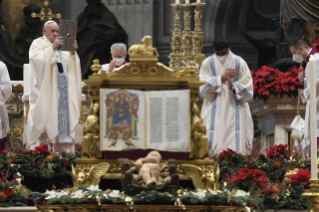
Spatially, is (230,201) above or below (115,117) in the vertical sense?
below

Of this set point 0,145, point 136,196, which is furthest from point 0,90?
point 136,196

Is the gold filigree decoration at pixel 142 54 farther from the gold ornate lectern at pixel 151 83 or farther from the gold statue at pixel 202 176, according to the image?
the gold statue at pixel 202 176

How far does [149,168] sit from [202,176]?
59 cm

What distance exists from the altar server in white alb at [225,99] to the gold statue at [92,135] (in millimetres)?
4402

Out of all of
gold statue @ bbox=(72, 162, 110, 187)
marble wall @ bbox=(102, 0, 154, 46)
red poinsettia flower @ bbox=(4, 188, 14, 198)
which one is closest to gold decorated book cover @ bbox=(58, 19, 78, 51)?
red poinsettia flower @ bbox=(4, 188, 14, 198)

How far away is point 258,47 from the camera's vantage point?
19.8 meters

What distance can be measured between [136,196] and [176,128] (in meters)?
0.81

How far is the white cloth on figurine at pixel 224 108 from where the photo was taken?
1120cm

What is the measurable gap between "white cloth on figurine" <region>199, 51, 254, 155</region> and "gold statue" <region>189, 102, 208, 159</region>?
14.0 ft

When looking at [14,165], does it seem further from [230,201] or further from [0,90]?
[230,201]

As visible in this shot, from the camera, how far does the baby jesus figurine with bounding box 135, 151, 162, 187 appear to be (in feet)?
20.6

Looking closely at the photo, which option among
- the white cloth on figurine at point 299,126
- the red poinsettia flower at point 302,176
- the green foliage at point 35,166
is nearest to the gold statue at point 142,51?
the red poinsettia flower at point 302,176

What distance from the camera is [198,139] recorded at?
6.84 meters

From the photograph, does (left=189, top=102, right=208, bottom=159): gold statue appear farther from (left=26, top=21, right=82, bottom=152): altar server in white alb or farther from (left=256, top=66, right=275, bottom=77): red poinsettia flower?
(left=256, top=66, right=275, bottom=77): red poinsettia flower
